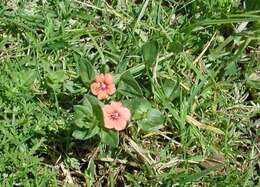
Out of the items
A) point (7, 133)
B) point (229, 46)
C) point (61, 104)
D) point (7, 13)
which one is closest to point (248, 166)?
point (229, 46)

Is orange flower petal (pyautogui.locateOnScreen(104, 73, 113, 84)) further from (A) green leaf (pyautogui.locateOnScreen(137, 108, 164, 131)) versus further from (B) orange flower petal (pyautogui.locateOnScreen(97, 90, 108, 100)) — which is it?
(A) green leaf (pyautogui.locateOnScreen(137, 108, 164, 131))

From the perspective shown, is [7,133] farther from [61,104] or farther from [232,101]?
[232,101]

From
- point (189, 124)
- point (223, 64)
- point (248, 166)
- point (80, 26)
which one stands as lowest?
point (248, 166)

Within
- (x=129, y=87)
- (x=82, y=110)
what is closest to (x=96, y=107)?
(x=82, y=110)

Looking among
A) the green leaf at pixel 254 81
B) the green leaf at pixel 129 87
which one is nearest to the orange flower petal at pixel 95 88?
the green leaf at pixel 129 87

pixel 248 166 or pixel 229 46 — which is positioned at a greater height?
pixel 229 46

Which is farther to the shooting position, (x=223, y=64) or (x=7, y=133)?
(x=223, y=64)

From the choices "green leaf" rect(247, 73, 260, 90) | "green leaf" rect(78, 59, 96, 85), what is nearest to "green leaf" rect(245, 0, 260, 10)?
"green leaf" rect(247, 73, 260, 90)
